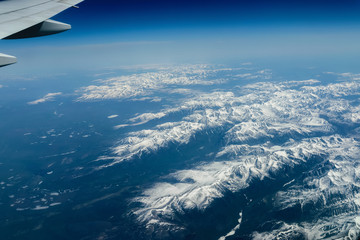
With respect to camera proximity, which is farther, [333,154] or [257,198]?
[333,154]

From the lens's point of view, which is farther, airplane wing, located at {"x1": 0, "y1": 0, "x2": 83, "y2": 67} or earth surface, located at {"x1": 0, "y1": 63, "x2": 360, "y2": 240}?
earth surface, located at {"x1": 0, "y1": 63, "x2": 360, "y2": 240}

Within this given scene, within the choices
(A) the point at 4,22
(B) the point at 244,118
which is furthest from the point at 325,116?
(A) the point at 4,22

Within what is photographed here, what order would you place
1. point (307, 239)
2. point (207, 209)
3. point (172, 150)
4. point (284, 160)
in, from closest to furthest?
point (307, 239) → point (207, 209) → point (284, 160) → point (172, 150)

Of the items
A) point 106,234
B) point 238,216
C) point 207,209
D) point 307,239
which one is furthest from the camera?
point 207,209

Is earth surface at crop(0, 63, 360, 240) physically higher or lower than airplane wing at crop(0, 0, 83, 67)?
lower

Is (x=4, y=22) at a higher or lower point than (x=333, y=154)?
higher

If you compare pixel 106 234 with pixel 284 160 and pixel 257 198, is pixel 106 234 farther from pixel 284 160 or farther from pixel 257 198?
pixel 284 160

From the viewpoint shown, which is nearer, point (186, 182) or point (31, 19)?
point (31, 19)

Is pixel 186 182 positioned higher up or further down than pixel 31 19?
further down
